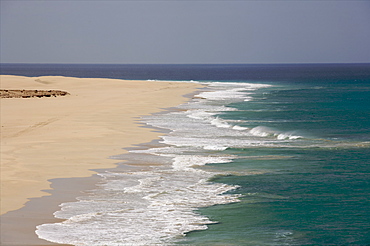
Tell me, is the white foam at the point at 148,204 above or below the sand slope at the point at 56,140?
below

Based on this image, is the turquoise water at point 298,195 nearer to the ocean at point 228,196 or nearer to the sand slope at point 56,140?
the ocean at point 228,196

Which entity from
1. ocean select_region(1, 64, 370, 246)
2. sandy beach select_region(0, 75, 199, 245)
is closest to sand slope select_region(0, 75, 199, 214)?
sandy beach select_region(0, 75, 199, 245)

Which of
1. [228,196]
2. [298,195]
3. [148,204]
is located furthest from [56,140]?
[298,195]

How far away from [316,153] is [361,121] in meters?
13.5

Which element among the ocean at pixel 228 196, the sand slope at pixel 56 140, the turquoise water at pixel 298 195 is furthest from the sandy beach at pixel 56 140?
the turquoise water at pixel 298 195

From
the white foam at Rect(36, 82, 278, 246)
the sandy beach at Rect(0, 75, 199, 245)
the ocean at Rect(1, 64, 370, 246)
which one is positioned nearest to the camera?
the white foam at Rect(36, 82, 278, 246)

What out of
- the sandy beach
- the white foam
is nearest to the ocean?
the white foam

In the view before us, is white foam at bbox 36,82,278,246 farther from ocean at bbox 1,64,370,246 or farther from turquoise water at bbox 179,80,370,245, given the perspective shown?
turquoise water at bbox 179,80,370,245

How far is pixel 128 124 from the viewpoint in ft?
89.4

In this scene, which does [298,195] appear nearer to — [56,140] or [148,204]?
[148,204]

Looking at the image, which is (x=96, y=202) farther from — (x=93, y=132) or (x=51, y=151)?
(x=93, y=132)

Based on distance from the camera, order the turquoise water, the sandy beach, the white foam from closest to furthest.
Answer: the white foam
the turquoise water
the sandy beach

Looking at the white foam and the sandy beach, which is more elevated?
the sandy beach

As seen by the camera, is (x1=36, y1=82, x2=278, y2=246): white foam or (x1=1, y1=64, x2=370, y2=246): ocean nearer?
(x1=36, y1=82, x2=278, y2=246): white foam
